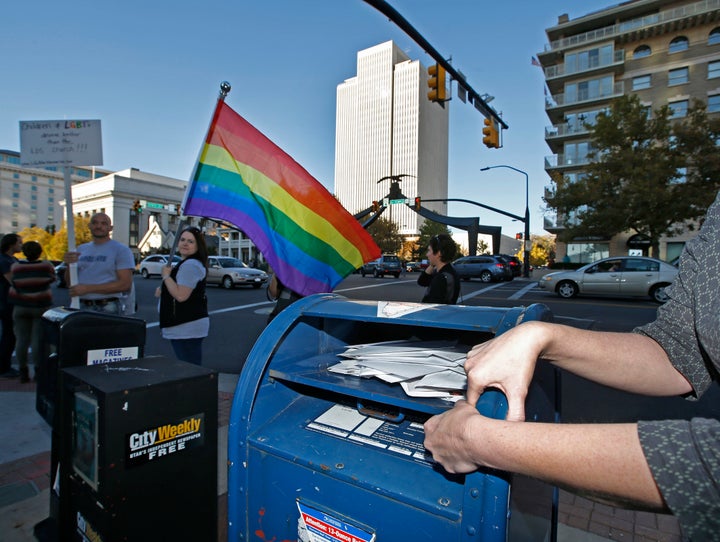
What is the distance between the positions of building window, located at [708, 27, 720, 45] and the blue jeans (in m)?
45.0

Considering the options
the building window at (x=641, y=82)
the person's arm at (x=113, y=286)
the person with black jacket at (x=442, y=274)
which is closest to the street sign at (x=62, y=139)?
the person's arm at (x=113, y=286)

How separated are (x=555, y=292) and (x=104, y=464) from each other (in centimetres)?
1661

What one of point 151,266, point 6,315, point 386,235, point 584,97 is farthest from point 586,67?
point 6,315

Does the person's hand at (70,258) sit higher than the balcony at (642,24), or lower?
lower

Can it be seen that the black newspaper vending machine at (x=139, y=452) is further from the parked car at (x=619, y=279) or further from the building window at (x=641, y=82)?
the building window at (x=641, y=82)

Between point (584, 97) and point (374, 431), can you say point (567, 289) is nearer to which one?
point (374, 431)

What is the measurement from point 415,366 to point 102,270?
12.2ft

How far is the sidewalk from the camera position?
2402 millimetres

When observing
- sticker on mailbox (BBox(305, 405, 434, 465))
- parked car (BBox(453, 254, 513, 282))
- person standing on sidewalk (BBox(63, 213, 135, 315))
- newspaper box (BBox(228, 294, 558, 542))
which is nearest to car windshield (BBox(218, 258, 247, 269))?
parked car (BBox(453, 254, 513, 282))

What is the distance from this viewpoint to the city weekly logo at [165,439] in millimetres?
1679

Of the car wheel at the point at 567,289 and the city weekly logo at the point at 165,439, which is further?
the car wheel at the point at 567,289

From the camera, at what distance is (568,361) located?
1.23 metres

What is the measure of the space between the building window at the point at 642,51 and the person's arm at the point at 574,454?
46.5m

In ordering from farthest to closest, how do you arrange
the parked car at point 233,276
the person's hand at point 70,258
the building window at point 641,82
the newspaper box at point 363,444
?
the building window at point 641,82 → the parked car at point 233,276 → the person's hand at point 70,258 → the newspaper box at point 363,444
